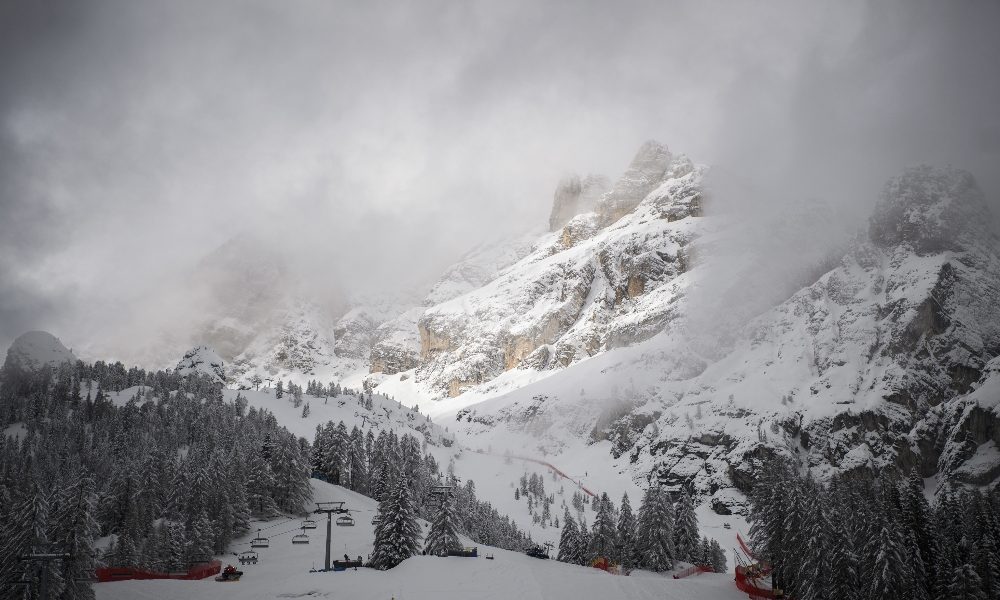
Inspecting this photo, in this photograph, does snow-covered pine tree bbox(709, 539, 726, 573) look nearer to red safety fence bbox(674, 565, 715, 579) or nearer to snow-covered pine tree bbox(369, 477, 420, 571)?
red safety fence bbox(674, 565, 715, 579)

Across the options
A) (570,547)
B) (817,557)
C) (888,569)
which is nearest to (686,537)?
(570,547)

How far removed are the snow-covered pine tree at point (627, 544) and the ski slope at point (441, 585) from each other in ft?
47.6

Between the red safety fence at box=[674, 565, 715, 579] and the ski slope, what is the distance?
682 cm

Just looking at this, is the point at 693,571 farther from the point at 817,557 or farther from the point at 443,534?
the point at 443,534

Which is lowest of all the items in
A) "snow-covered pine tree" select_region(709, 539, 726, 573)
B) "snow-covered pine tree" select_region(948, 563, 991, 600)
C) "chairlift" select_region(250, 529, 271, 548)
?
"snow-covered pine tree" select_region(709, 539, 726, 573)

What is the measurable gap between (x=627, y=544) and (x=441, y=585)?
4248 cm

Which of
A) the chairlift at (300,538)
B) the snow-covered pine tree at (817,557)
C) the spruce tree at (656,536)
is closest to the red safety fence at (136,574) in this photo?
the chairlift at (300,538)

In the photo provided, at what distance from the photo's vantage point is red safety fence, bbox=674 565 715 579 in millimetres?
78062

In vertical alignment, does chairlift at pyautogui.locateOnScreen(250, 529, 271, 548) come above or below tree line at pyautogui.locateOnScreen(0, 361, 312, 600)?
below

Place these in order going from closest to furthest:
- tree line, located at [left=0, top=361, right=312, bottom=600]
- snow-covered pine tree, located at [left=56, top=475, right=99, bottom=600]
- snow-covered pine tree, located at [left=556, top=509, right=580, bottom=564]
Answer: snow-covered pine tree, located at [left=56, top=475, right=99, bottom=600], tree line, located at [left=0, top=361, right=312, bottom=600], snow-covered pine tree, located at [left=556, top=509, right=580, bottom=564]

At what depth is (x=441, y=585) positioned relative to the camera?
54.4 meters

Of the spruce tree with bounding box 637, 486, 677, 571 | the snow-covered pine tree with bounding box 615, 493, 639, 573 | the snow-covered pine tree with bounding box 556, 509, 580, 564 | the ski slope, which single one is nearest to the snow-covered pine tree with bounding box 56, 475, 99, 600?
the ski slope

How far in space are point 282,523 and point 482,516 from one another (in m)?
48.2

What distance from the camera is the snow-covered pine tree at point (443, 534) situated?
72.8 metres
